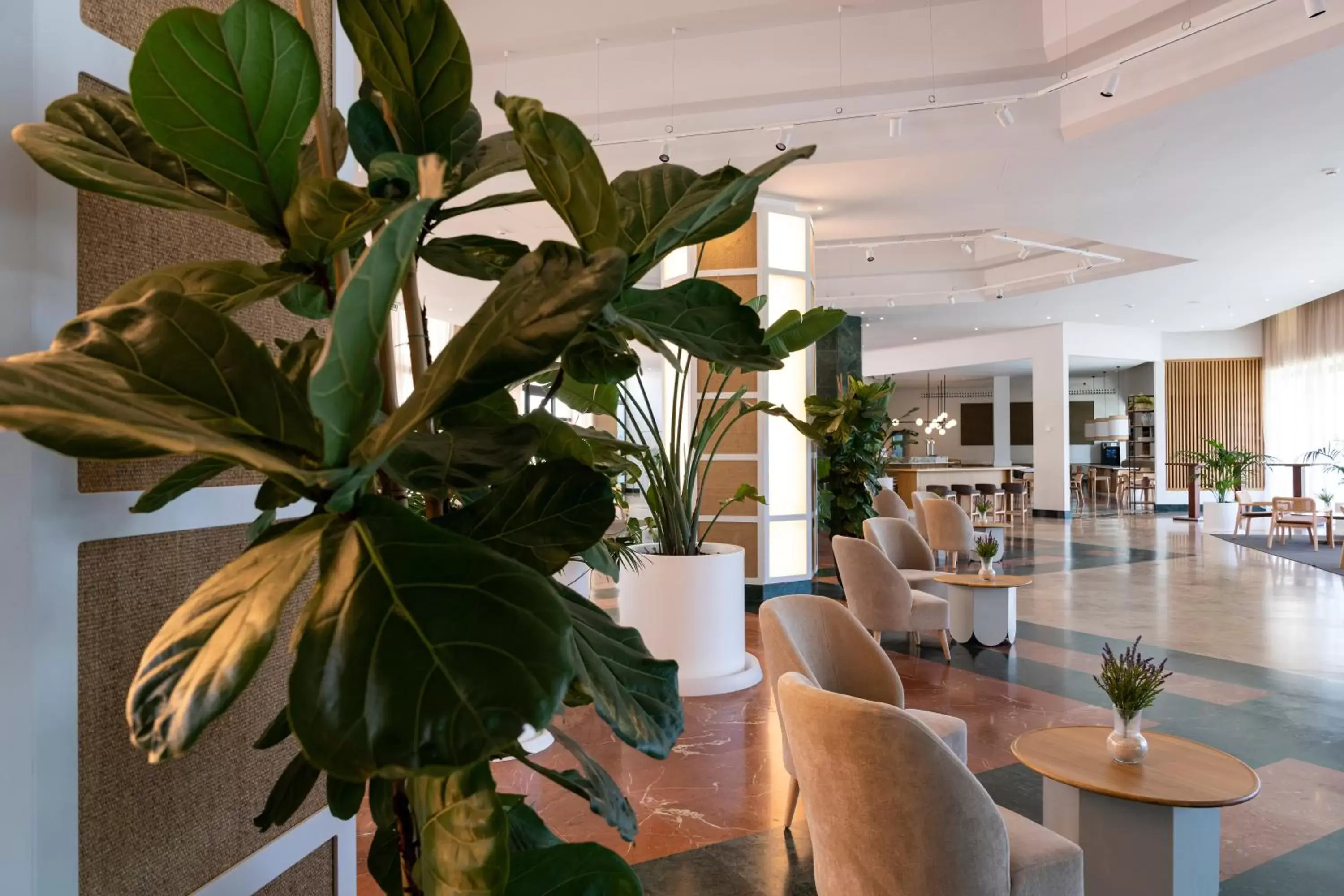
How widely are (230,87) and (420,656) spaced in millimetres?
443

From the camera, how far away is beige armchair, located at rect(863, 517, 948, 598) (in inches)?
262

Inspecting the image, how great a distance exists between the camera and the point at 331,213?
659 mm

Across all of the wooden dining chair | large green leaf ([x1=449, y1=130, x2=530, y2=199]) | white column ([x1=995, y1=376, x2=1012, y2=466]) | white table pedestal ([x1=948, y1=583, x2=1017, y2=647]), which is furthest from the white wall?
large green leaf ([x1=449, y1=130, x2=530, y2=199])

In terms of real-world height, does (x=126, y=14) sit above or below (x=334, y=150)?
above

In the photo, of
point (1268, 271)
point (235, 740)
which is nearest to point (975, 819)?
point (235, 740)

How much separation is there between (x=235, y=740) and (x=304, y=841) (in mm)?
247

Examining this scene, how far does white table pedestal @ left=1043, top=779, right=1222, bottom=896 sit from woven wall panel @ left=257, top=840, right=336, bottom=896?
210 centimetres

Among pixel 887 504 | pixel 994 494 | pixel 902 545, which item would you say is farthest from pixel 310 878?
pixel 994 494

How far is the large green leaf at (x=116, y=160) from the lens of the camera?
0.66 m

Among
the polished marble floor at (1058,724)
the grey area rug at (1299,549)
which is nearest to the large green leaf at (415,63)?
the polished marble floor at (1058,724)

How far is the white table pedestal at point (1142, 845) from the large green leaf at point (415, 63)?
254 centimetres

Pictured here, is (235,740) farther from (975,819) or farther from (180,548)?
(975,819)

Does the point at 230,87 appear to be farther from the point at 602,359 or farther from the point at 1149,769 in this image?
the point at 1149,769

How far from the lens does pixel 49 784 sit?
2.73 feet
